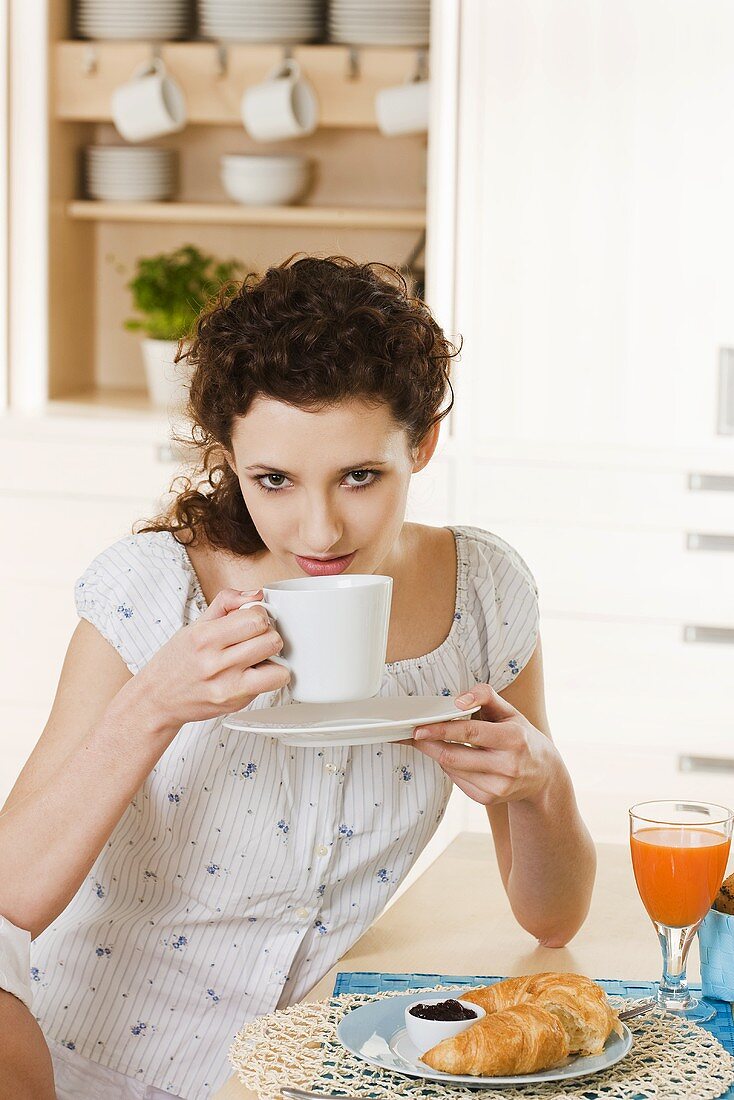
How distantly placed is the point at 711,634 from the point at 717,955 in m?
1.75

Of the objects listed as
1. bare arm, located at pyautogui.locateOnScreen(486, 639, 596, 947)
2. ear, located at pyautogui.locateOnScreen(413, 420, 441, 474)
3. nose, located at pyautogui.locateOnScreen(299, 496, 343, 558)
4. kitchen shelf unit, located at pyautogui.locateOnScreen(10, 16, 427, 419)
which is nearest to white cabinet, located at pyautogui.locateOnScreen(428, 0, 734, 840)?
kitchen shelf unit, located at pyautogui.locateOnScreen(10, 16, 427, 419)

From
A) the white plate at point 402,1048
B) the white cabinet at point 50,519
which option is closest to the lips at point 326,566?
the white plate at point 402,1048

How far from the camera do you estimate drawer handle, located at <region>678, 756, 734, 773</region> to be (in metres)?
2.73

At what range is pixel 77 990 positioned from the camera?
4.15 ft

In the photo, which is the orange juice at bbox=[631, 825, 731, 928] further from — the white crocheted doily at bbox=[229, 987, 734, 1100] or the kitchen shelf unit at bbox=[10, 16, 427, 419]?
the kitchen shelf unit at bbox=[10, 16, 427, 419]

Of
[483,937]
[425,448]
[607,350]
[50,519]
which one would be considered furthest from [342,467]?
[50,519]

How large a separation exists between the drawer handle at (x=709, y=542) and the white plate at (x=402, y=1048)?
182 cm

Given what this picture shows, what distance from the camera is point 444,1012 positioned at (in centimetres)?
88

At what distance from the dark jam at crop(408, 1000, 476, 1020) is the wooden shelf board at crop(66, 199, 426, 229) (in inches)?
88.4

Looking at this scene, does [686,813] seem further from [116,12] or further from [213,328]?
[116,12]

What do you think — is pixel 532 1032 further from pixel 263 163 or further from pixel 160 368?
pixel 263 163

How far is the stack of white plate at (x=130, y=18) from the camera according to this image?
3.05 metres

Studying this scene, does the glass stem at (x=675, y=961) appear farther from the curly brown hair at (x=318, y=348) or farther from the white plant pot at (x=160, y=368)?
the white plant pot at (x=160, y=368)

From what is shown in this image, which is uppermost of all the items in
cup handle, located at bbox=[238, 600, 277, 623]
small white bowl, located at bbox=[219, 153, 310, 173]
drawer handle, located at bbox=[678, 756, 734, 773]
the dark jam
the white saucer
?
small white bowl, located at bbox=[219, 153, 310, 173]
